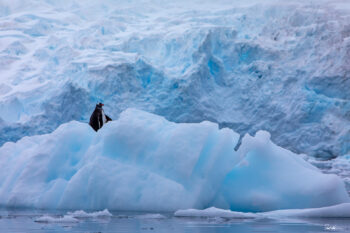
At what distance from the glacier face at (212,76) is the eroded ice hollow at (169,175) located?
42.8ft

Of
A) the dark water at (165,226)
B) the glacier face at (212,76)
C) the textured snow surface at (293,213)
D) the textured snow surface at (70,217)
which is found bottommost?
the dark water at (165,226)

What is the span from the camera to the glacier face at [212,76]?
63.8ft

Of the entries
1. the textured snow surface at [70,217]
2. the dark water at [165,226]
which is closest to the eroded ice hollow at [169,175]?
the textured snow surface at [70,217]

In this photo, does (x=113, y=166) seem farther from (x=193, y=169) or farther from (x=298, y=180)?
(x=298, y=180)

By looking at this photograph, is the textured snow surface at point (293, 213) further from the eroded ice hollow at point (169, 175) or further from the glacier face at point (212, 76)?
the glacier face at point (212, 76)

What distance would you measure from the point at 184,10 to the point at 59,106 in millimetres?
13124

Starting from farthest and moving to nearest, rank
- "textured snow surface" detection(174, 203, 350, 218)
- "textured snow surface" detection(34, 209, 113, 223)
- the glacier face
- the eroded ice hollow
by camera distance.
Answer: the glacier face < the eroded ice hollow < "textured snow surface" detection(174, 203, 350, 218) < "textured snow surface" detection(34, 209, 113, 223)

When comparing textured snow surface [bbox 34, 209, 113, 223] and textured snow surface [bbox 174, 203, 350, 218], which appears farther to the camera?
textured snow surface [bbox 174, 203, 350, 218]

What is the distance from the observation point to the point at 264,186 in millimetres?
5930

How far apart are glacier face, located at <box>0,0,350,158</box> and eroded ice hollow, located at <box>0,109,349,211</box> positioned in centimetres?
1304

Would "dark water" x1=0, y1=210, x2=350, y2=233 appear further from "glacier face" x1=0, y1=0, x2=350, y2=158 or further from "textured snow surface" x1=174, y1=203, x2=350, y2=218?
"glacier face" x1=0, y1=0, x2=350, y2=158

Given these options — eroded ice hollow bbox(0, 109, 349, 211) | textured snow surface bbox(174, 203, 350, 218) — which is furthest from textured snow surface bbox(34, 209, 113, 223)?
eroded ice hollow bbox(0, 109, 349, 211)

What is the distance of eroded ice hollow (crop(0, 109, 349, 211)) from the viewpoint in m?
5.72

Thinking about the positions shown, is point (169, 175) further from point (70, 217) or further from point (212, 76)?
point (212, 76)
